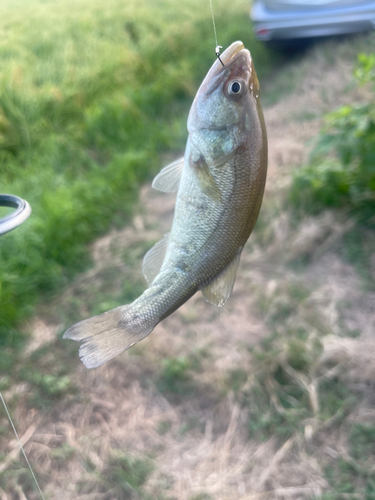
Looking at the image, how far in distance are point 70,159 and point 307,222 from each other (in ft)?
8.78

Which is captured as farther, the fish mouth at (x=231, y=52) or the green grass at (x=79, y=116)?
the green grass at (x=79, y=116)

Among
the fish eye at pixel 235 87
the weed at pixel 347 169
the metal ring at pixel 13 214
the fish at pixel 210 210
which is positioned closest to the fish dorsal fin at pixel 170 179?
the fish at pixel 210 210

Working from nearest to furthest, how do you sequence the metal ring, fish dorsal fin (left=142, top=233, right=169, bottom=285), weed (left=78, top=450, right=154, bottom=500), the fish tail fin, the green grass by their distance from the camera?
the fish tail fin < the metal ring < fish dorsal fin (left=142, top=233, right=169, bottom=285) < weed (left=78, top=450, right=154, bottom=500) < the green grass

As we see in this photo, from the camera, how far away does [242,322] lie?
2.83 meters

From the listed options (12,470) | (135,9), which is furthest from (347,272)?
(135,9)

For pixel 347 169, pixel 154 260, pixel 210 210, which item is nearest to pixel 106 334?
pixel 154 260

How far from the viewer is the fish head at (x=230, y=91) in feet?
2.97

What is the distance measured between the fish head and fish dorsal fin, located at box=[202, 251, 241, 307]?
0.34 m

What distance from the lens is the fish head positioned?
0.90 m

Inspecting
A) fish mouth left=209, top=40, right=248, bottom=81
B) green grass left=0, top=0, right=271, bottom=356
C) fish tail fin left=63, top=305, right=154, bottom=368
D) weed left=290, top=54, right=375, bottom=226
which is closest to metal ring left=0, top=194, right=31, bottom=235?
fish tail fin left=63, top=305, right=154, bottom=368

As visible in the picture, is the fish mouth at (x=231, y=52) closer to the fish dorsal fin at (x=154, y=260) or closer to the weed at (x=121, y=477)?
the fish dorsal fin at (x=154, y=260)

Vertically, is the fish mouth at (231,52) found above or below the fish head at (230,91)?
above

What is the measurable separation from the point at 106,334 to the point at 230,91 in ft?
2.11

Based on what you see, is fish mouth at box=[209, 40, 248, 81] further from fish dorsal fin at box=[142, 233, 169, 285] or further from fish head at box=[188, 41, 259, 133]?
fish dorsal fin at box=[142, 233, 169, 285]
